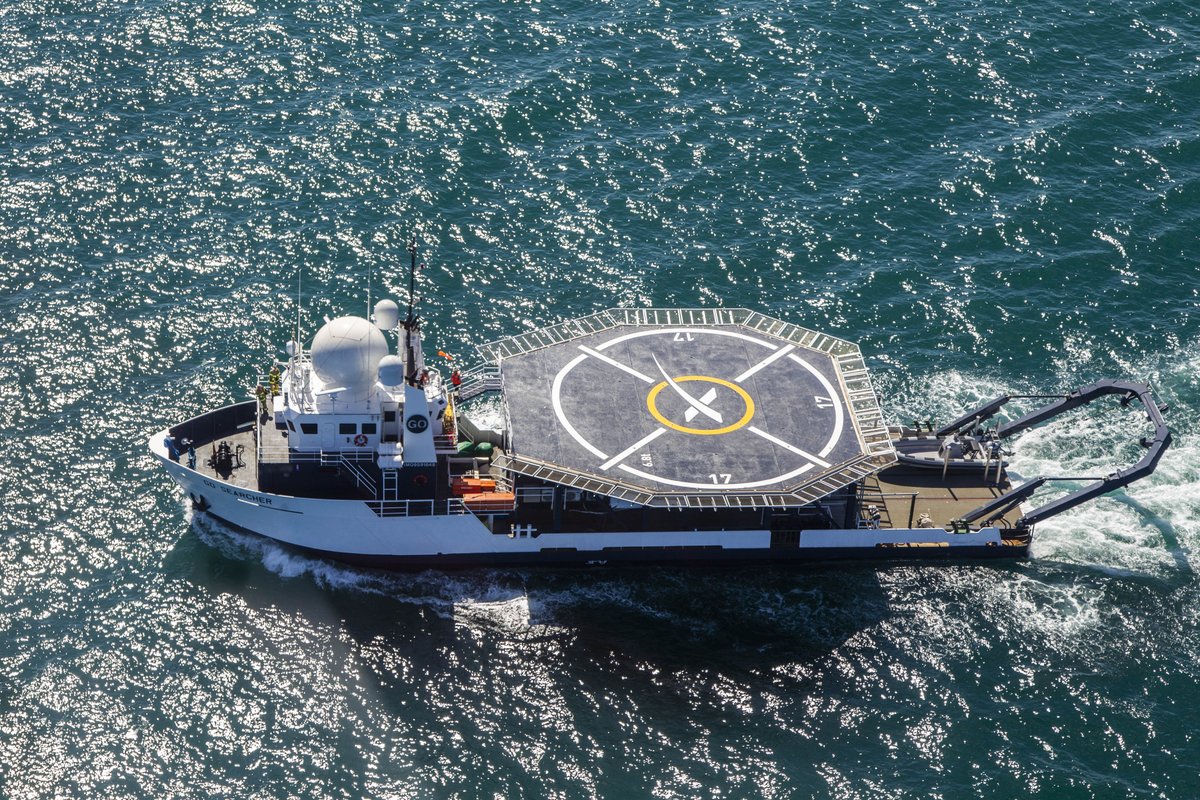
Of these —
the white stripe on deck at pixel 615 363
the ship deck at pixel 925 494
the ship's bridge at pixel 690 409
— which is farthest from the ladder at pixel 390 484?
the ship deck at pixel 925 494

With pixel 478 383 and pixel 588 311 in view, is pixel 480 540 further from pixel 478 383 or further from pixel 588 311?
pixel 588 311

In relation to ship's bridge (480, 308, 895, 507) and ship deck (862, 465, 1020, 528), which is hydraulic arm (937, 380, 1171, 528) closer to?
ship deck (862, 465, 1020, 528)

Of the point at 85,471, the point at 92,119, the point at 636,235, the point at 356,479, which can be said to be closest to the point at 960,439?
the point at 636,235

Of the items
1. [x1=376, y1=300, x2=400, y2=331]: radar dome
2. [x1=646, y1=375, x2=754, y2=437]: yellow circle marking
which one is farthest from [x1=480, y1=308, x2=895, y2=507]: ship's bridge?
[x1=376, y1=300, x2=400, y2=331]: radar dome

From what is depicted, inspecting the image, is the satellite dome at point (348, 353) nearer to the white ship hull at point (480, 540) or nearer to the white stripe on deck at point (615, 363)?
the white ship hull at point (480, 540)

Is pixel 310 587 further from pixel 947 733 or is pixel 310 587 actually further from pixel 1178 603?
pixel 1178 603

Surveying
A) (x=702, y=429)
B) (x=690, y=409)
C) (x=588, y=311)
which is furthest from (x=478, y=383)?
(x=702, y=429)
